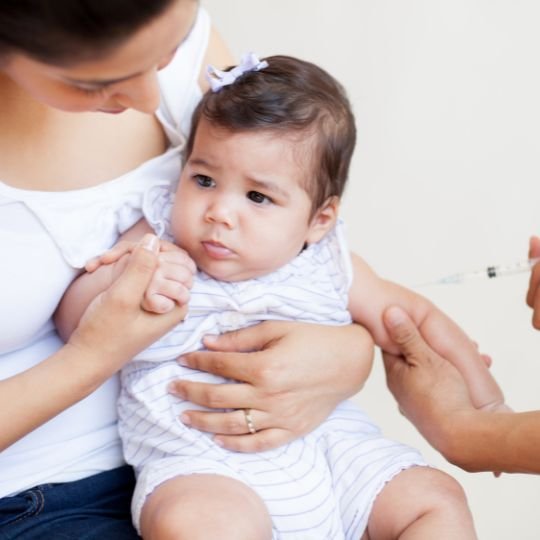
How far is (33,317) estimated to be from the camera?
48.0 inches

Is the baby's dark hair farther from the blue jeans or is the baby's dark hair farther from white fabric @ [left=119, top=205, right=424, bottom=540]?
the blue jeans

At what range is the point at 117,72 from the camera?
0.94m

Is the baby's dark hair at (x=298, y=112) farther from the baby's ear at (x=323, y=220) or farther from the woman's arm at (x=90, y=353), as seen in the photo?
the woman's arm at (x=90, y=353)

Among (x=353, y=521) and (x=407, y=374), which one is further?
(x=407, y=374)

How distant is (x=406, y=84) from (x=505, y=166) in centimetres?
29

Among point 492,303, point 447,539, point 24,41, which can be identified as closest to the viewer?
point 24,41

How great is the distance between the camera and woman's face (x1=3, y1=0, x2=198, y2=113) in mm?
911

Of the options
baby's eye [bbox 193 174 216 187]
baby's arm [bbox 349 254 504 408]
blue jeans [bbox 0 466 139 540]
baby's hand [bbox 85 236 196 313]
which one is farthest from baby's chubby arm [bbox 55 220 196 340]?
baby's arm [bbox 349 254 504 408]

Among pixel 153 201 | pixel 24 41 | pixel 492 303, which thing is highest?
pixel 24 41

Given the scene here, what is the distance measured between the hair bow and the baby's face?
6cm

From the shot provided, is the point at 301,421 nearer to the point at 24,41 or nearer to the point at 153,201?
the point at 153,201

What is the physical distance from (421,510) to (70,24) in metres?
0.76

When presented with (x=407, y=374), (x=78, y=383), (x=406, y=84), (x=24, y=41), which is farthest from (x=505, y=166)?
(x=24, y=41)

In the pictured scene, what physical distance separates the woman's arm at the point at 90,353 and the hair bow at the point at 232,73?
300 mm
